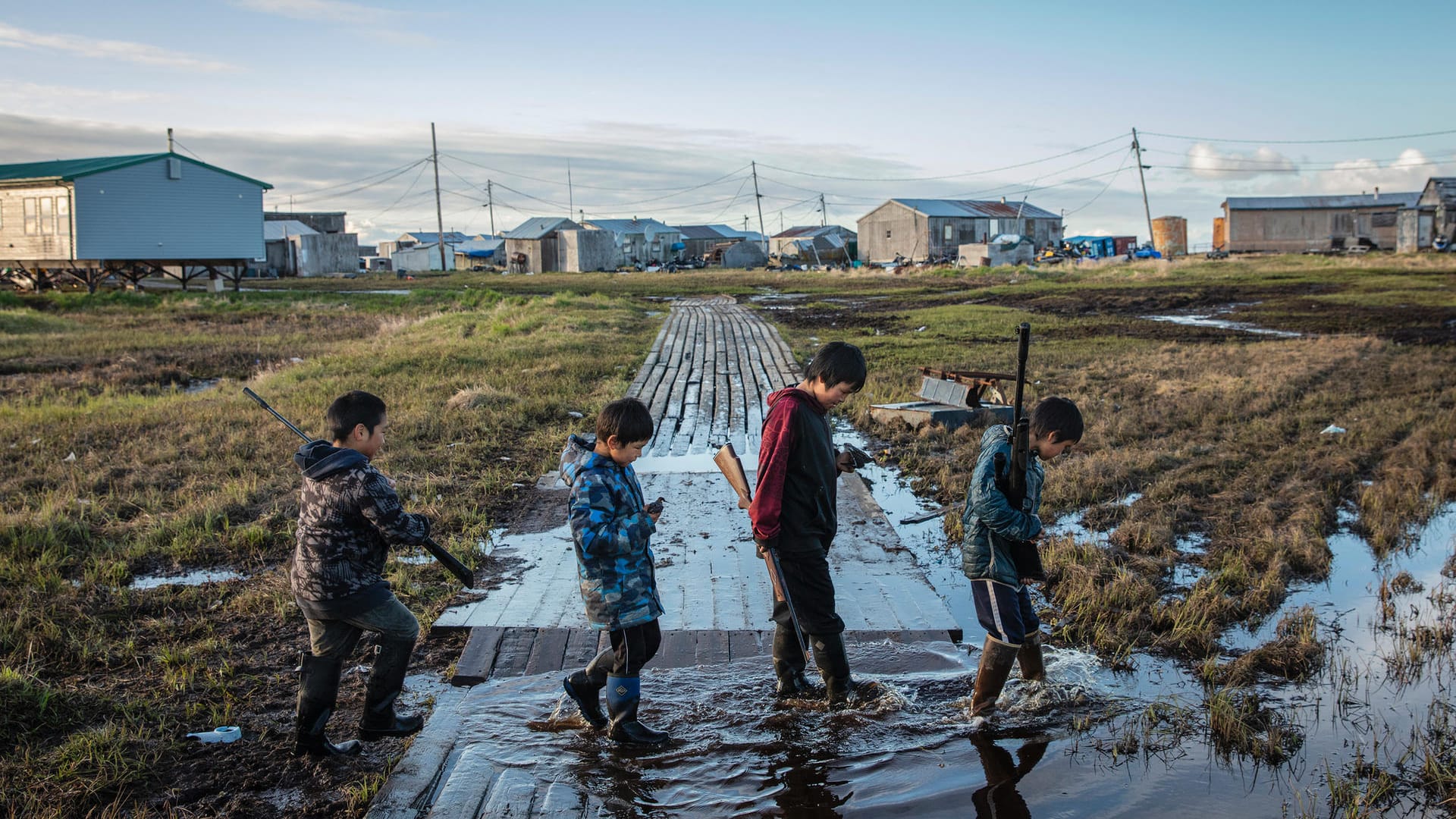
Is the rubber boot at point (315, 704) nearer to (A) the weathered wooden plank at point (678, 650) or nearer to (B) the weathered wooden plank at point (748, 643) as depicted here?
(A) the weathered wooden plank at point (678, 650)

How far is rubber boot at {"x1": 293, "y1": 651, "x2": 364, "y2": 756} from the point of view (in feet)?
12.3

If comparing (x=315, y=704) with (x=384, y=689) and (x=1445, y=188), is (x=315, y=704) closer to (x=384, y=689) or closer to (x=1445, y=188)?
(x=384, y=689)

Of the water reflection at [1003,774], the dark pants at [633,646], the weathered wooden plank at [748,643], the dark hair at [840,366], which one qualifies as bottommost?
the water reflection at [1003,774]

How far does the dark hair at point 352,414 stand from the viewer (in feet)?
12.2

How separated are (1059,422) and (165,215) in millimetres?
37938

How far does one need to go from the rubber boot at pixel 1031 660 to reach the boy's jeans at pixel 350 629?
2.60 meters

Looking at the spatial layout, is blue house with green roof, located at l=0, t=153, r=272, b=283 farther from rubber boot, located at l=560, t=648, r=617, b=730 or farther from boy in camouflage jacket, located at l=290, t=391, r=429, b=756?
rubber boot, located at l=560, t=648, r=617, b=730

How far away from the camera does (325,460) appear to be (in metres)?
3.68

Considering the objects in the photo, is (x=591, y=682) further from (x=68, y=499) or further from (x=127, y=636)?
(x=68, y=499)

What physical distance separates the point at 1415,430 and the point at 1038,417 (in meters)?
7.70

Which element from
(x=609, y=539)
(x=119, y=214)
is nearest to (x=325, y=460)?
(x=609, y=539)

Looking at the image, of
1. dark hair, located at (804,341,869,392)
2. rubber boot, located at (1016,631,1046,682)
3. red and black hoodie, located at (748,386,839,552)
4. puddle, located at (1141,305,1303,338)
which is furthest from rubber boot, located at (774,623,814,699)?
puddle, located at (1141,305,1303,338)

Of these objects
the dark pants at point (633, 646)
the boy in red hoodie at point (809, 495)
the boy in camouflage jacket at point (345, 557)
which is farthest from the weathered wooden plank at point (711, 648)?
the boy in camouflage jacket at point (345, 557)

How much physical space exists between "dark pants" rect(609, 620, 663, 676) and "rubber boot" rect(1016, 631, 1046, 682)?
1655 mm
